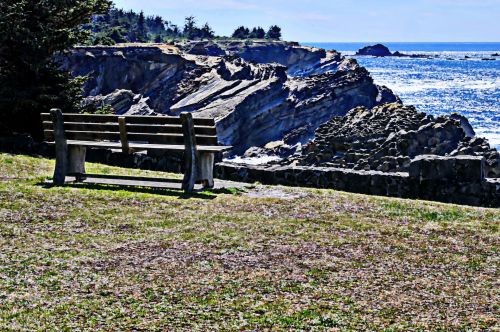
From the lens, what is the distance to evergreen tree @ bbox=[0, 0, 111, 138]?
2292 centimetres

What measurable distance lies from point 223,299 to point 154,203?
5176 millimetres

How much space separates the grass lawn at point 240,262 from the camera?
6902 millimetres

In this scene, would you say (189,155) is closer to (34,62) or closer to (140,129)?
(140,129)

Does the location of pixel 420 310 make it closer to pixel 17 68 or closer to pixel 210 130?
pixel 210 130

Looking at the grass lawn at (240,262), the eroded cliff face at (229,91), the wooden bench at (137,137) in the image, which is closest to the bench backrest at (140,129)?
the wooden bench at (137,137)

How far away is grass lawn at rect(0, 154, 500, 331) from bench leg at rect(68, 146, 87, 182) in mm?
1072

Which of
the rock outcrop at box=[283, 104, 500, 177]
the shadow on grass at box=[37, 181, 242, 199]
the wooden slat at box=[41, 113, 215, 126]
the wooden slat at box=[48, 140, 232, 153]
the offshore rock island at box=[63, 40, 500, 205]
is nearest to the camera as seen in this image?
the shadow on grass at box=[37, 181, 242, 199]

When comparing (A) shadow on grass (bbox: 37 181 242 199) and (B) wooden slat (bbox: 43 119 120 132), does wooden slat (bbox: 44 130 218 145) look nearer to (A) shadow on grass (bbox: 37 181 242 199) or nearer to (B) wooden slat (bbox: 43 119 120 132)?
(B) wooden slat (bbox: 43 119 120 132)

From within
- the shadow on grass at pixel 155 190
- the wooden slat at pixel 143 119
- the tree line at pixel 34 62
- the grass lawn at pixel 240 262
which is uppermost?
the tree line at pixel 34 62

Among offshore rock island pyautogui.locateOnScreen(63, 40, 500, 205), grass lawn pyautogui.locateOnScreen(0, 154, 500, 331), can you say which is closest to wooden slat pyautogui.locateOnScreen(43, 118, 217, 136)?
grass lawn pyautogui.locateOnScreen(0, 154, 500, 331)

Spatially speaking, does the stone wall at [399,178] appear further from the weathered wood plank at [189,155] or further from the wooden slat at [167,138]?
the weathered wood plank at [189,155]

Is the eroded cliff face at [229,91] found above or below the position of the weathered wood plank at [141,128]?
above

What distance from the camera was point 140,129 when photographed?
13.6m

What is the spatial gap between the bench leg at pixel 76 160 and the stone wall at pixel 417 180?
3503 millimetres
